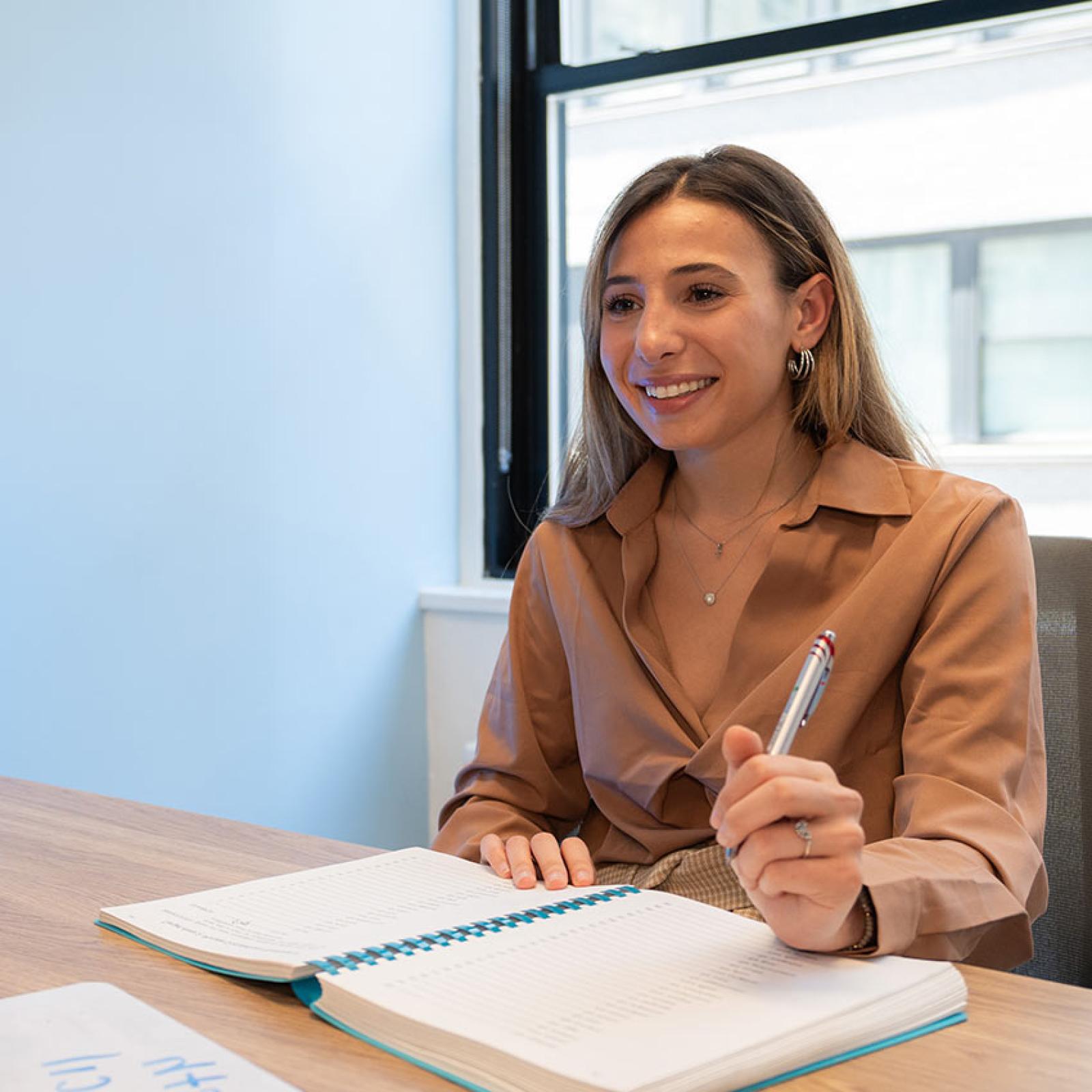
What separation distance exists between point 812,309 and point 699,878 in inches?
24.2

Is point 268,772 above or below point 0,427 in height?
below

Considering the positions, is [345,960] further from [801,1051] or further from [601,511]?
[601,511]

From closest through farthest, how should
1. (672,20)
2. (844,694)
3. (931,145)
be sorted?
(844,694)
(931,145)
(672,20)

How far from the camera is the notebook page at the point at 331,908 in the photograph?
3.05 ft

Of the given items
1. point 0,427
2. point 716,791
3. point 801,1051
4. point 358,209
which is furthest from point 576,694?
point 358,209

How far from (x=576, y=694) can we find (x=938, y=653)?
384mm

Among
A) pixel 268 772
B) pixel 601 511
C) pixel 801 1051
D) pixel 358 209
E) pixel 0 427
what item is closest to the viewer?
pixel 801 1051

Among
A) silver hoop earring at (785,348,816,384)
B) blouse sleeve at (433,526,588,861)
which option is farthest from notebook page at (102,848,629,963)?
silver hoop earring at (785,348,816,384)

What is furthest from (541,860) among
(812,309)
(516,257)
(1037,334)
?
(516,257)

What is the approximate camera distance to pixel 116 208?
231cm

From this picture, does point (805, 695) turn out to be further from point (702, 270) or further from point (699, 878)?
point (702, 270)

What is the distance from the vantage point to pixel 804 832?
867mm

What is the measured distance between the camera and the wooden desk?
0.74m

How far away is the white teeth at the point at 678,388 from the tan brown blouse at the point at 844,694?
0.14 metres
